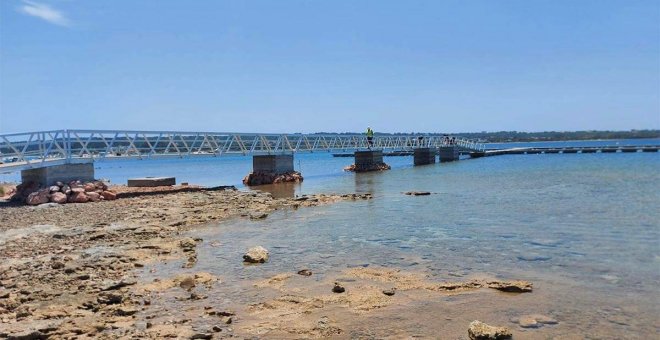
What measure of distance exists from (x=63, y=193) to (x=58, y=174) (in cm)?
181

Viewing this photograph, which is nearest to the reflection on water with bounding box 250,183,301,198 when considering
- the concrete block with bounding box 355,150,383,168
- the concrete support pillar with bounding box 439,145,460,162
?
the concrete block with bounding box 355,150,383,168

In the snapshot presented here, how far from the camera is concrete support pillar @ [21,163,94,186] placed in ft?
74.4

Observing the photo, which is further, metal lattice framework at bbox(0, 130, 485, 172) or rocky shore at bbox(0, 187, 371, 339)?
metal lattice framework at bbox(0, 130, 485, 172)

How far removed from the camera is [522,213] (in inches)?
664

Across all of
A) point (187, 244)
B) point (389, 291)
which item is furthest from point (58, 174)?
point (389, 291)

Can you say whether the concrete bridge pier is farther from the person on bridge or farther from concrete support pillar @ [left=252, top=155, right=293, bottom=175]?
the person on bridge

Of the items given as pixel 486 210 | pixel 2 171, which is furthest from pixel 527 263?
pixel 2 171

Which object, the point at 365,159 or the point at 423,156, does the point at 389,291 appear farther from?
the point at 423,156

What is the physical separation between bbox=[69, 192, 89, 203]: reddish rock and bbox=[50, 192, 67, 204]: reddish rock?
0.29m

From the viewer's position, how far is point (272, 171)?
36.4m

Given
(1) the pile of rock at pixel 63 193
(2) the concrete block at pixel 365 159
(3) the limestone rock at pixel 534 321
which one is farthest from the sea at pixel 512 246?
(2) the concrete block at pixel 365 159

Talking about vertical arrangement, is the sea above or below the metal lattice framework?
below

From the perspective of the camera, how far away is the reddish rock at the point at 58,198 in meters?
21.1

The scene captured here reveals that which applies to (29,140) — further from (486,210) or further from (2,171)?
(486,210)
